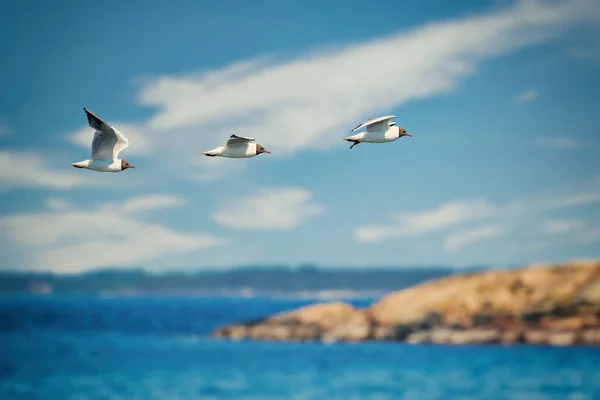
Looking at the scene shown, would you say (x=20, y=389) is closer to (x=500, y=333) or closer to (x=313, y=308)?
(x=313, y=308)

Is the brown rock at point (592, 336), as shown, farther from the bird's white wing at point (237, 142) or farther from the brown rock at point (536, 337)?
the bird's white wing at point (237, 142)

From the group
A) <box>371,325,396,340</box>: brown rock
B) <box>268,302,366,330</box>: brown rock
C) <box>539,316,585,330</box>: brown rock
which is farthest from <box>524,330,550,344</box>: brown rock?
<box>268,302,366,330</box>: brown rock

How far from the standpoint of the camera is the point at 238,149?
22.8m

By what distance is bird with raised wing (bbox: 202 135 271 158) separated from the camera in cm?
2175

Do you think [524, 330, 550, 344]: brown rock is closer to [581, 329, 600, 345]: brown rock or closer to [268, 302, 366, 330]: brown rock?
[581, 329, 600, 345]: brown rock

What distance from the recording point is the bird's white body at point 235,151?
→ 21.8 metres

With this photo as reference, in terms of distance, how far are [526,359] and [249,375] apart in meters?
26.3

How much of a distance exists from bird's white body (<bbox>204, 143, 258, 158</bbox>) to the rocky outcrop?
6373cm

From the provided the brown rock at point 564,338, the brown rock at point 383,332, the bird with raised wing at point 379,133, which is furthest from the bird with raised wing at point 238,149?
the brown rock at point 383,332

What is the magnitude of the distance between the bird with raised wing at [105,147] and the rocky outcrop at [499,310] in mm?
64774

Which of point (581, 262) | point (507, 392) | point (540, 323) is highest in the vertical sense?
point (581, 262)

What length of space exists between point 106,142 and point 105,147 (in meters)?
0.16

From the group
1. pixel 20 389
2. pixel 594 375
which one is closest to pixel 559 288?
pixel 594 375

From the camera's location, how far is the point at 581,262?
281 ft
